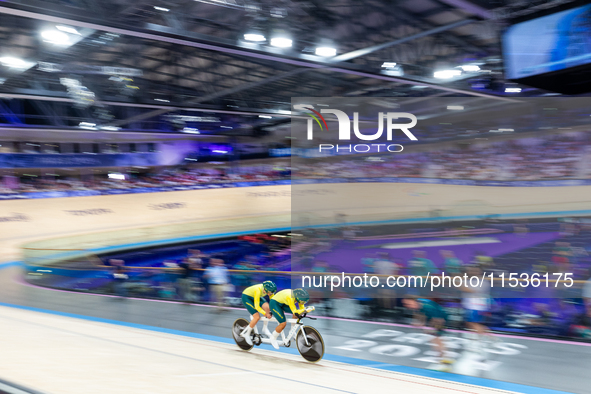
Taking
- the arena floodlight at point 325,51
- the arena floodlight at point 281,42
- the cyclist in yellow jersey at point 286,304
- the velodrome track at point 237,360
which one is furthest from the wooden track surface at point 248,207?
the cyclist in yellow jersey at point 286,304

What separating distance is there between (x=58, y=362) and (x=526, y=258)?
418 inches

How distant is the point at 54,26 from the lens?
870 centimetres

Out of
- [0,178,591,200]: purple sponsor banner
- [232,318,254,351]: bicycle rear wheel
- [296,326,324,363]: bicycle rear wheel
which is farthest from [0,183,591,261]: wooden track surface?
[296,326,324,363]: bicycle rear wheel

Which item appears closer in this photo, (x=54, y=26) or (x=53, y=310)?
(x=53, y=310)

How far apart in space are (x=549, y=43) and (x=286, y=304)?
13.7 feet

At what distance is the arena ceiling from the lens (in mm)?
7934

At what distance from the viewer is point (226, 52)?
988cm

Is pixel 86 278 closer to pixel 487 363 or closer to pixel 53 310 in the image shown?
pixel 53 310

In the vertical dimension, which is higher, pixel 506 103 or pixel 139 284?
pixel 506 103

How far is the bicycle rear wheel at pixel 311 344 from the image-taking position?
3.96m

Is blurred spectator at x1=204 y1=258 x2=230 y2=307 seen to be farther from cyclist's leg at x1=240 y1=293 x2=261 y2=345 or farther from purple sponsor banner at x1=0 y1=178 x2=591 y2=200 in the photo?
purple sponsor banner at x1=0 y1=178 x2=591 y2=200

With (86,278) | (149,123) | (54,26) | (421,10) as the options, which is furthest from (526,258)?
(149,123)

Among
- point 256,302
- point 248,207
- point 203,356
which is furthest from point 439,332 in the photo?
point 248,207

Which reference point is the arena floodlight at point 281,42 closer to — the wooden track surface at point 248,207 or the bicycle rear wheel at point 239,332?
the bicycle rear wheel at point 239,332
